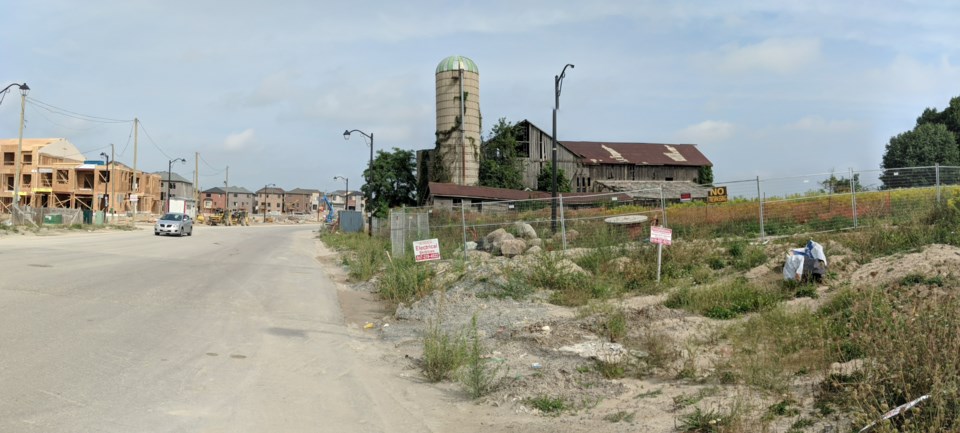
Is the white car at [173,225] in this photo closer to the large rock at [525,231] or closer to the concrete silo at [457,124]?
the concrete silo at [457,124]

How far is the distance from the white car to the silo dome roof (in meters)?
25.2

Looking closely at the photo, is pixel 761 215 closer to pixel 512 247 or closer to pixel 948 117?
pixel 512 247

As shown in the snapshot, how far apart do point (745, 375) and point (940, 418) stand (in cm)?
193

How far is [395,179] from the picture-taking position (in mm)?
63188

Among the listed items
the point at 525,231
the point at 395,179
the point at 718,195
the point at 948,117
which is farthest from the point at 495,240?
the point at 948,117

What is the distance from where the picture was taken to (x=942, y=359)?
4.59m

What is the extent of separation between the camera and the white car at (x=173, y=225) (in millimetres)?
39438

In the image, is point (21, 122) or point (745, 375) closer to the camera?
point (745, 375)

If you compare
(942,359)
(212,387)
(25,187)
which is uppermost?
(25,187)

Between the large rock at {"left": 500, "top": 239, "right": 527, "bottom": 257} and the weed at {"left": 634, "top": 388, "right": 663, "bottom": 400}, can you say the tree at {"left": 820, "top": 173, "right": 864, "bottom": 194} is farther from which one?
the weed at {"left": 634, "top": 388, "right": 663, "bottom": 400}

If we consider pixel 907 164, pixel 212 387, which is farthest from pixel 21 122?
pixel 907 164

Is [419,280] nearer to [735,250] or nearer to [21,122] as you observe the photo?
[735,250]

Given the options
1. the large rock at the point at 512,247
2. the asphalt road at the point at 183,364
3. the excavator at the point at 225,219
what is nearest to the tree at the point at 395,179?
the excavator at the point at 225,219

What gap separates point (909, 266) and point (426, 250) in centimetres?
965
